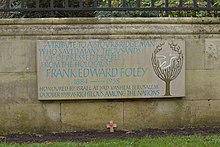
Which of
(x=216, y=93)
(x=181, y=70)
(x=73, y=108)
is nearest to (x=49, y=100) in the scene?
(x=73, y=108)

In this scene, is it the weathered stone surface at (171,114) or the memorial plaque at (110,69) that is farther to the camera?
the weathered stone surface at (171,114)

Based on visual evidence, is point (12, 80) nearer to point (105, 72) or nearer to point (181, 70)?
point (105, 72)

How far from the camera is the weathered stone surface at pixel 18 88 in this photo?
238 inches

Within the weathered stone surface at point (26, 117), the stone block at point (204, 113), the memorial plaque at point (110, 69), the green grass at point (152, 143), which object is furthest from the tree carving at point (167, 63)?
the weathered stone surface at point (26, 117)

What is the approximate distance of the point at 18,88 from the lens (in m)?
6.06

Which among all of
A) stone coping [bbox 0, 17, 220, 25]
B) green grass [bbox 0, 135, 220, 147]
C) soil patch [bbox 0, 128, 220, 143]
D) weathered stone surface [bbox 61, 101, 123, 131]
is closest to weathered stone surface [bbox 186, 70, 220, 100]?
soil patch [bbox 0, 128, 220, 143]

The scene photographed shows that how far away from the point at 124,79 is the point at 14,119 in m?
1.81

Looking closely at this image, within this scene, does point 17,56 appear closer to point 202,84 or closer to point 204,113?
point 202,84

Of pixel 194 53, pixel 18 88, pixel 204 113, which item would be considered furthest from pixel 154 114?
pixel 18 88

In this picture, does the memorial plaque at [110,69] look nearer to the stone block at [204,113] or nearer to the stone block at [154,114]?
the stone block at [154,114]

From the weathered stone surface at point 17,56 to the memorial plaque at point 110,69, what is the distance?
6.0 inches

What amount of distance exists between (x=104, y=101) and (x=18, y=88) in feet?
4.41

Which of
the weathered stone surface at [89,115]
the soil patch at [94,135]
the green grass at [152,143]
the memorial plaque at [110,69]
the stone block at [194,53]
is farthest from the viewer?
the stone block at [194,53]

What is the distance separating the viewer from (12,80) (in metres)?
6.05
